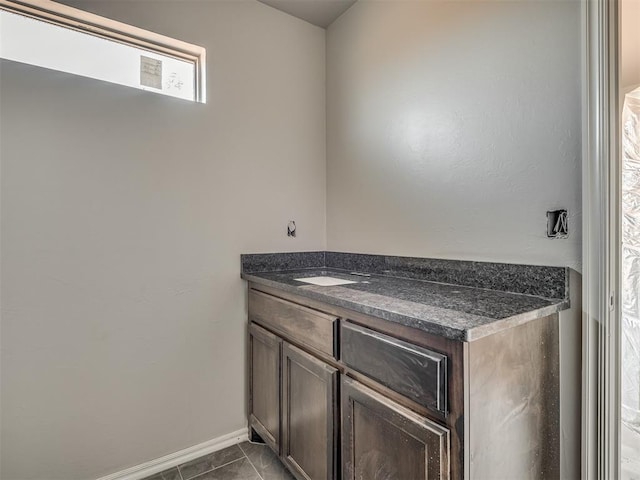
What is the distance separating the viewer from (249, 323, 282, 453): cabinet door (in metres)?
1.64

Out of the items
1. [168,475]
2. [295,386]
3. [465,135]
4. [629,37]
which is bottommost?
[168,475]

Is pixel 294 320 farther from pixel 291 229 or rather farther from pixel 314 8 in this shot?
pixel 314 8

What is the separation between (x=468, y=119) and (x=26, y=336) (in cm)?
211

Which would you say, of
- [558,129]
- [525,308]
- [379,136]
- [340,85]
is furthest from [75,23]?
[525,308]

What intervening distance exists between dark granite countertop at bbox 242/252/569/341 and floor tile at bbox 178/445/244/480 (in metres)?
0.96

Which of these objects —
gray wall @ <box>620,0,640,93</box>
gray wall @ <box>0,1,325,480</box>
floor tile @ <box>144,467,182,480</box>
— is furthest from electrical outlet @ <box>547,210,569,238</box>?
floor tile @ <box>144,467,182,480</box>

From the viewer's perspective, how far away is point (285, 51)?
7.06 ft

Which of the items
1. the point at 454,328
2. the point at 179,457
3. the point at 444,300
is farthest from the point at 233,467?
the point at 454,328

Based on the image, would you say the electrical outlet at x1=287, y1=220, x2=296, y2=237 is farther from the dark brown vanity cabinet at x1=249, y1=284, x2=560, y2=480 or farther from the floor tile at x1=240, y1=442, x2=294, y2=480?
the floor tile at x1=240, y1=442, x2=294, y2=480

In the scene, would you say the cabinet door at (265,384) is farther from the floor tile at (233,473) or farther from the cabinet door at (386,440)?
the cabinet door at (386,440)

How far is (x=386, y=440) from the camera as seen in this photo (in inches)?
40.7

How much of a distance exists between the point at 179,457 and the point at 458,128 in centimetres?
214

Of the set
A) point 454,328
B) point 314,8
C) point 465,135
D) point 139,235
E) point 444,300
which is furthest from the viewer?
point 314,8

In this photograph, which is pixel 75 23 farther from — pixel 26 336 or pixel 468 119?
pixel 468 119
